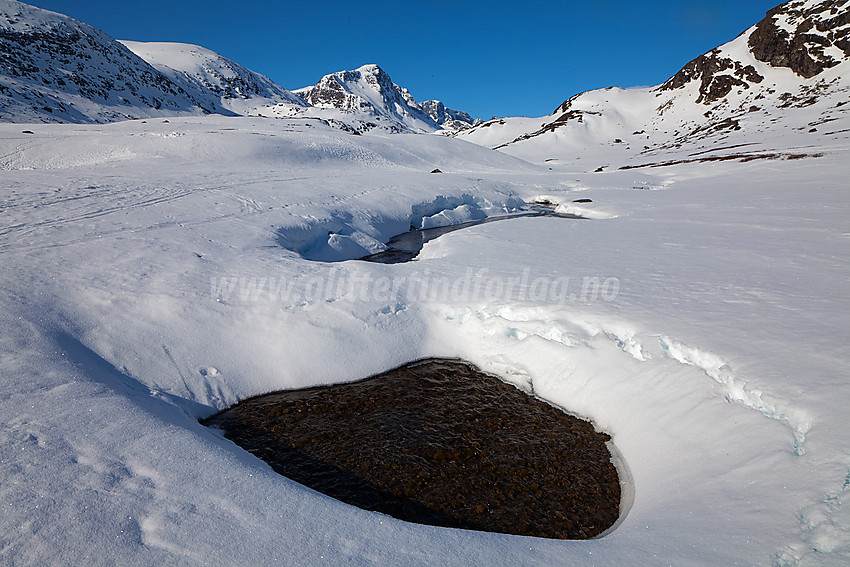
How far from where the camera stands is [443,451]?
17.6 ft

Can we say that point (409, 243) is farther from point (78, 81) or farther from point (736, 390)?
point (78, 81)

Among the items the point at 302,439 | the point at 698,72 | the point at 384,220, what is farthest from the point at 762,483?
the point at 698,72

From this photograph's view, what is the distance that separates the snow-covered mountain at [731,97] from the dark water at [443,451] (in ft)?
206

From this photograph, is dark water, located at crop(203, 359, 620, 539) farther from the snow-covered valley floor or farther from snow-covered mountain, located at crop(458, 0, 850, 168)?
snow-covered mountain, located at crop(458, 0, 850, 168)

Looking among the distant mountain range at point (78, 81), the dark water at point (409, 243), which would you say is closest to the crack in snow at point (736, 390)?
the dark water at point (409, 243)

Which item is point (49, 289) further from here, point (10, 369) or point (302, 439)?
point (302, 439)

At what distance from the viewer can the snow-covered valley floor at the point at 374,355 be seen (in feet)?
11.0

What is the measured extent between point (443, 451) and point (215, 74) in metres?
176

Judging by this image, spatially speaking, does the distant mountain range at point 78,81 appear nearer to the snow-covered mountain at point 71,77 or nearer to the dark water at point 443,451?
the snow-covered mountain at point 71,77

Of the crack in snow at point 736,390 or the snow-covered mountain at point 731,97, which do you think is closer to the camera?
→ the crack in snow at point 736,390

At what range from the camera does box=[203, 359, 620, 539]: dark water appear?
4.52 metres

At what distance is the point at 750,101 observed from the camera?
266ft

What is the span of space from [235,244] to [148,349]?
451cm

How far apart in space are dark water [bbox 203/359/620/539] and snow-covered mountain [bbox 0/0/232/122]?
69929 millimetres
